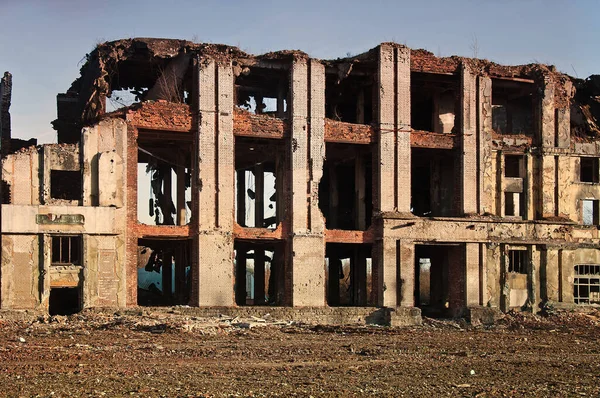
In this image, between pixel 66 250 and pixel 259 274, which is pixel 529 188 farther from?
pixel 66 250

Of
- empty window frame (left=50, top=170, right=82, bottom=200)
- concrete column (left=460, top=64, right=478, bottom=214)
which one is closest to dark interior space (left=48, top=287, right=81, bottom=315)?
empty window frame (left=50, top=170, right=82, bottom=200)

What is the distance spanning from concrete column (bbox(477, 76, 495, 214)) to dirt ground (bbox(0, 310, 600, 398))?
518 cm

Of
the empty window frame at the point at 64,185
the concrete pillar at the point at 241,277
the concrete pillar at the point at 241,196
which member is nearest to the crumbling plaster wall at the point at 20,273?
the empty window frame at the point at 64,185

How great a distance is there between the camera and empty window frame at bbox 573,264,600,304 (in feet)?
105

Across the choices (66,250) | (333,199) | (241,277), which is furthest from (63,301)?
(333,199)

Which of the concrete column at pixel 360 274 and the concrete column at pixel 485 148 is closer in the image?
the concrete column at pixel 485 148

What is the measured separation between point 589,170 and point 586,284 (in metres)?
5.00

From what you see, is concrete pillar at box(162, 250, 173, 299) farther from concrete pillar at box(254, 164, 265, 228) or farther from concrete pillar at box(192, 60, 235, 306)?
concrete pillar at box(192, 60, 235, 306)

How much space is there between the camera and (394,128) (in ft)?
100

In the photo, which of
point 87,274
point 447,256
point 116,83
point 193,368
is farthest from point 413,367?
point 116,83

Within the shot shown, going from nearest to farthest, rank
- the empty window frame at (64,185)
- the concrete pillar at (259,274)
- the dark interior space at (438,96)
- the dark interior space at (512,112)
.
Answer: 1. the empty window frame at (64,185)
2. the dark interior space at (438,96)
3. the dark interior space at (512,112)
4. the concrete pillar at (259,274)

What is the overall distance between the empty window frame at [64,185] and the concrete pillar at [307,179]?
7.17 meters

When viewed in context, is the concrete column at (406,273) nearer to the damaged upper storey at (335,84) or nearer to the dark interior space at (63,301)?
the damaged upper storey at (335,84)

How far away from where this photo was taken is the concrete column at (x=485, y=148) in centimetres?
3156
